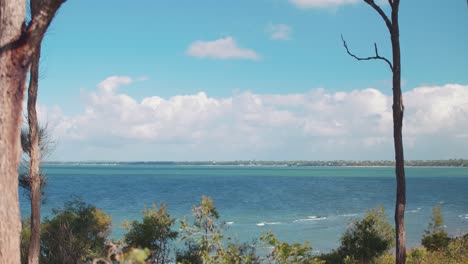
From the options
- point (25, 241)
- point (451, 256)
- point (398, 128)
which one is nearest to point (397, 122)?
point (398, 128)

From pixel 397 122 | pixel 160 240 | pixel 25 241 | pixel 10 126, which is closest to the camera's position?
pixel 10 126

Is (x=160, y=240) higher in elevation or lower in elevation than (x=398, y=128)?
lower

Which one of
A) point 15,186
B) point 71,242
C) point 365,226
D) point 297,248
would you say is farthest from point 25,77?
point 365,226

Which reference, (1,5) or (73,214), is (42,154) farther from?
(73,214)

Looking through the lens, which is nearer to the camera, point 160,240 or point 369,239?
point 160,240

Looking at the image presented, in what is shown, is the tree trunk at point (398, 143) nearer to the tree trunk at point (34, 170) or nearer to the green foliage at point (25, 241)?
the tree trunk at point (34, 170)

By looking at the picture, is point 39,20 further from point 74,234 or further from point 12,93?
point 74,234

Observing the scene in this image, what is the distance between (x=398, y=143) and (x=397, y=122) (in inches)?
11.8

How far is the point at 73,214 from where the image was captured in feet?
45.5

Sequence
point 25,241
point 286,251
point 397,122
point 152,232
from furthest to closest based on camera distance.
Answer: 1. point 152,232
2. point 25,241
3. point 397,122
4. point 286,251

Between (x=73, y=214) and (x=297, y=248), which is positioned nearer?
(x=297, y=248)

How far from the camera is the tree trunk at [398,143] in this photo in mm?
6617

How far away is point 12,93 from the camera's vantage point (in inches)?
106

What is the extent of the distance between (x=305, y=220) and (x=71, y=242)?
85.0ft
